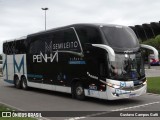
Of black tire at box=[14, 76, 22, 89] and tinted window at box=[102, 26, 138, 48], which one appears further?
black tire at box=[14, 76, 22, 89]

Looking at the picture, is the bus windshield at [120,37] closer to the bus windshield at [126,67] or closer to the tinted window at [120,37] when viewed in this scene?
the tinted window at [120,37]

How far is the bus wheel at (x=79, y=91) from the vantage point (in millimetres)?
16781

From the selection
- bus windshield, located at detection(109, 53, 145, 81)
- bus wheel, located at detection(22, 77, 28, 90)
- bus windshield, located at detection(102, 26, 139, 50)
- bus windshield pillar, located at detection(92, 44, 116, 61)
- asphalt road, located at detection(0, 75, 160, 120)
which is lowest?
asphalt road, located at detection(0, 75, 160, 120)

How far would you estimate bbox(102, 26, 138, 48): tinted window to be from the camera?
15.6 m

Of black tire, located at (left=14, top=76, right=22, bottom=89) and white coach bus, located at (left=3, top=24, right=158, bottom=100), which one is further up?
white coach bus, located at (left=3, top=24, right=158, bottom=100)

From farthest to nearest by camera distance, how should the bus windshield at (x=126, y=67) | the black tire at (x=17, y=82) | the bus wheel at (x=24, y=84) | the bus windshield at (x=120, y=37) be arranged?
1. the black tire at (x=17, y=82)
2. the bus wheel at (x=24, y=84)
3. the bus windshield at (x=120, y=37)
4. the bus windshield at (x=126, y=67)

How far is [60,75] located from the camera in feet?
61.1

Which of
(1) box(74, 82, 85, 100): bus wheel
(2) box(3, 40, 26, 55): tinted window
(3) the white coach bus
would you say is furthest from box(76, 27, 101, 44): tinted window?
(2) box(3, 40, 26, 55): tinted window

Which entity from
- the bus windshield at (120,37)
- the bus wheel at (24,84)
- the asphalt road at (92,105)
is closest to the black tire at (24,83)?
the bus wheel at (24,84)

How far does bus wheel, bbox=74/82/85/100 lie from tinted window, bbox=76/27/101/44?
207 centimetres

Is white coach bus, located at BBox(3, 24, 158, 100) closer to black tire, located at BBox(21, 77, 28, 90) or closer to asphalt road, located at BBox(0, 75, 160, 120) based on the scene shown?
asphalt road, located at BBox(0, 75, 160, 120)

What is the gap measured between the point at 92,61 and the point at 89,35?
1190mm

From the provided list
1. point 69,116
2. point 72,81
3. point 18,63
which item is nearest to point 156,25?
point 18,63

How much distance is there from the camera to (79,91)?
17.0 m
